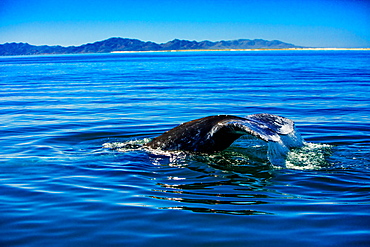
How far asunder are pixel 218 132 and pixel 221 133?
0.17 feet

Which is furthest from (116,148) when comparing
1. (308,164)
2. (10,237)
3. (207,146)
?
(10,237)

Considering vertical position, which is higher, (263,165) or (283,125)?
(283,125)

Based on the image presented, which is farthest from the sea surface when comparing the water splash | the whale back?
the whale back

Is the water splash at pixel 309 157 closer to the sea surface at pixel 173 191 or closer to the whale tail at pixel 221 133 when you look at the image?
the sea surface at pixel 173 191

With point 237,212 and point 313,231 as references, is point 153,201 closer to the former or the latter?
point 237,212

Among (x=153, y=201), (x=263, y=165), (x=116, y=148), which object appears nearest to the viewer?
(x=153, y=201)

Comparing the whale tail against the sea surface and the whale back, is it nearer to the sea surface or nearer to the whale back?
the whale back

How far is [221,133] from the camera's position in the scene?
6.53 meters

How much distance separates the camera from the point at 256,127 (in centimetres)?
599

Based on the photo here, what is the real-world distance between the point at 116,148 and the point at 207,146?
2241 mm

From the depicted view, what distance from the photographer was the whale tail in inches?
242

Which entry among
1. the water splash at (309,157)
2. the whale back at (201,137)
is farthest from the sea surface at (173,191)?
the whale back at (201,137)

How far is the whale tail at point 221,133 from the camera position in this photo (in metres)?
6.14

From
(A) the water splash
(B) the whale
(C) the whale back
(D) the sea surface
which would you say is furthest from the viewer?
(A) the water splash
